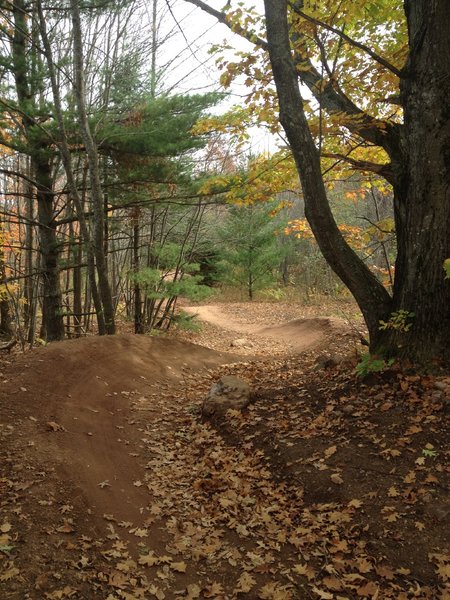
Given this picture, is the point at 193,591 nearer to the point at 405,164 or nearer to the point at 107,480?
the point at 107,480

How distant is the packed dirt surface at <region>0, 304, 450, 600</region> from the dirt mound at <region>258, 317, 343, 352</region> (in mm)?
6114

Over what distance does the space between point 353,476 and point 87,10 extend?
34.4ft

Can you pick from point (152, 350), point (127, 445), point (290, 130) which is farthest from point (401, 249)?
point (152, 350)

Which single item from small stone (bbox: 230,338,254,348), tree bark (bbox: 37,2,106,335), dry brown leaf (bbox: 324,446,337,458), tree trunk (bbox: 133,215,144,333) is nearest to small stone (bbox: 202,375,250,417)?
dry brown leaf (bbox: 324,446,337,458)

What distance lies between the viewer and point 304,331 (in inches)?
590

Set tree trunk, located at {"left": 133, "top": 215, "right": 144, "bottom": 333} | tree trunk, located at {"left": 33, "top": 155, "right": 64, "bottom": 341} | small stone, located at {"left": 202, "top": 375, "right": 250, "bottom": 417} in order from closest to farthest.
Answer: small stone, located at {"left": 202, "top": 375, "right": 250, "bottom": 417}
tree trunk, located at {"left": 33, "top": 155, "right": 64, "bottom": 341}
tree trunk, located at {"left": 133, "top": 215, "right": 144, "bottom": 333}

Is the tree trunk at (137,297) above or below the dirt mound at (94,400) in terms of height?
above

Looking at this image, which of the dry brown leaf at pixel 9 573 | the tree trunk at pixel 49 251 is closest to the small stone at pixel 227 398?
the dry brown leaf at pixel 9 573

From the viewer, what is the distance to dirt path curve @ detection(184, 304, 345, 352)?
1349 cm

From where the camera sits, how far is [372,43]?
7500 millimetres

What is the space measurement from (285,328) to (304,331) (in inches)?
67.9

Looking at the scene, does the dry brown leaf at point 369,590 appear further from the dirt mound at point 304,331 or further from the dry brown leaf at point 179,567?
the dirt mound at point 304,331

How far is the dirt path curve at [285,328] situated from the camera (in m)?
13.5

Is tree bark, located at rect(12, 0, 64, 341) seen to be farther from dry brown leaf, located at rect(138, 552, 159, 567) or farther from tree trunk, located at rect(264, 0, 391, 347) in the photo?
dry brown leaf, located at rect(138, 552, 159, 567)
